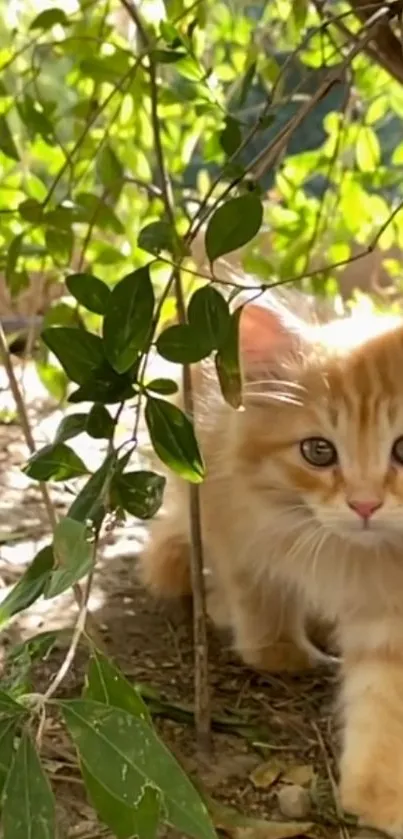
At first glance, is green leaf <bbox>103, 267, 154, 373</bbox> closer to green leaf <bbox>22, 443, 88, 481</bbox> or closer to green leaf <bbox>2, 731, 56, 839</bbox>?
green leaf <bbox>22, 443, 88, 481</bbox>

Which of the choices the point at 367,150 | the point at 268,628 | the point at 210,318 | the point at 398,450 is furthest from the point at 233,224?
the point at 367,150

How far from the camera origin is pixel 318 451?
1139 millimetres

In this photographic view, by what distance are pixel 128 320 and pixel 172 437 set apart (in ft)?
0.26

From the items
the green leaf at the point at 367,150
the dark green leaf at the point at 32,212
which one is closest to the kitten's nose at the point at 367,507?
the dark green leaf at the point at 32,212

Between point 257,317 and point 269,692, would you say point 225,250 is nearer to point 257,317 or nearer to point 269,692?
point 257,317

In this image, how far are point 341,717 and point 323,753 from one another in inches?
1.8

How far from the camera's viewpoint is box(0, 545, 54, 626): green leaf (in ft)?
2.28

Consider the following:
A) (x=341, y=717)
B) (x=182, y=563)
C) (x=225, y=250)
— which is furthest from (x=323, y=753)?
(x=225, y=250)

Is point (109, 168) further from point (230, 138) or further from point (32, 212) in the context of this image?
point (230, 138)

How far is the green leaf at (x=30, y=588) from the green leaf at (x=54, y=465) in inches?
A: 2.1

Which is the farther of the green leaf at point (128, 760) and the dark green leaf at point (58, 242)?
the dark green leaf at point (58, 242)

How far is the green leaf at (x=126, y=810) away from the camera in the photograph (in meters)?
0.64

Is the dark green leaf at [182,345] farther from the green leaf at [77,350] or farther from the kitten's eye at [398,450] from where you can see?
the kitten's eye at [398,450]

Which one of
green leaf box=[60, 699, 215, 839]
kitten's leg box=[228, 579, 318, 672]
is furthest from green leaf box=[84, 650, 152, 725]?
kitten's leg box=[228, 579, 318, 672]
